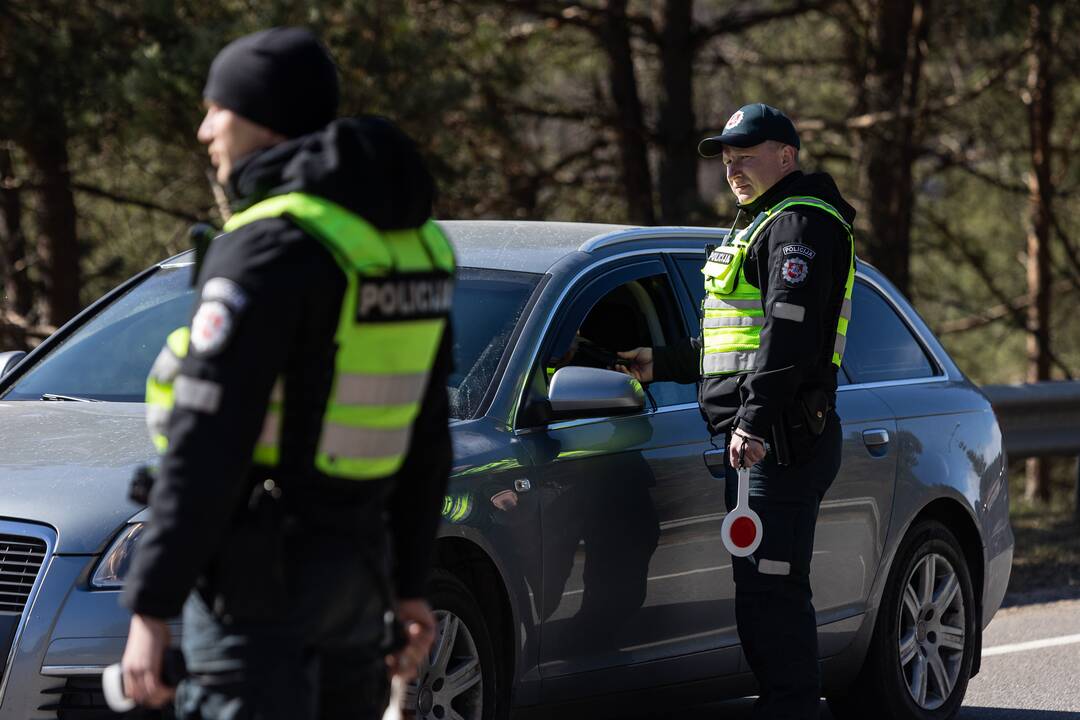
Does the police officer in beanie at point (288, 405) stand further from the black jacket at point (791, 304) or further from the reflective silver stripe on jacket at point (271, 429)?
the black jacket at point (791, 304)

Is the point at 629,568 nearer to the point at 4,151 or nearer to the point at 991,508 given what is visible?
the point at 991,508

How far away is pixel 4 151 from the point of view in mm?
12844

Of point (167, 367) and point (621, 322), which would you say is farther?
point (621, 322)

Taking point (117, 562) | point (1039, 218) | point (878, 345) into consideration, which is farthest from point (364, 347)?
point (1039, 218)

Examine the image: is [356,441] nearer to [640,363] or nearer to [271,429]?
[271,429]

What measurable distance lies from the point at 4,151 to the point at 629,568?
905 centimetres

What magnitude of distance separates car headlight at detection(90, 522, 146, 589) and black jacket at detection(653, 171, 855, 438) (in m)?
1.81

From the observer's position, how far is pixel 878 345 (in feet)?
21.0

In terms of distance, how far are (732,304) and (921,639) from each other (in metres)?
1.74

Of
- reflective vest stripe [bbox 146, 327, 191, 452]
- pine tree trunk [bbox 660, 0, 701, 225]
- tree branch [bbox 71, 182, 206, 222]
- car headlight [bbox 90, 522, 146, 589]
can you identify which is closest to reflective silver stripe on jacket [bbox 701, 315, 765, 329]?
car headlight [bbox 90, 522, 146, 589]

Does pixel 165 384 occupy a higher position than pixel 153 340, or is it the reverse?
pixel 165 384

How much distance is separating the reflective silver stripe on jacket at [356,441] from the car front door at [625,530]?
1961mm

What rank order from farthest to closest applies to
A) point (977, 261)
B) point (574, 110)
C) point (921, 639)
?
1. point (977, 261)
2. point (574, 110)
3. point (921, 639)

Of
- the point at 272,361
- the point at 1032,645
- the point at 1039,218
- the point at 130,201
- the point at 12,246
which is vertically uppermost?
the point at 272,361
